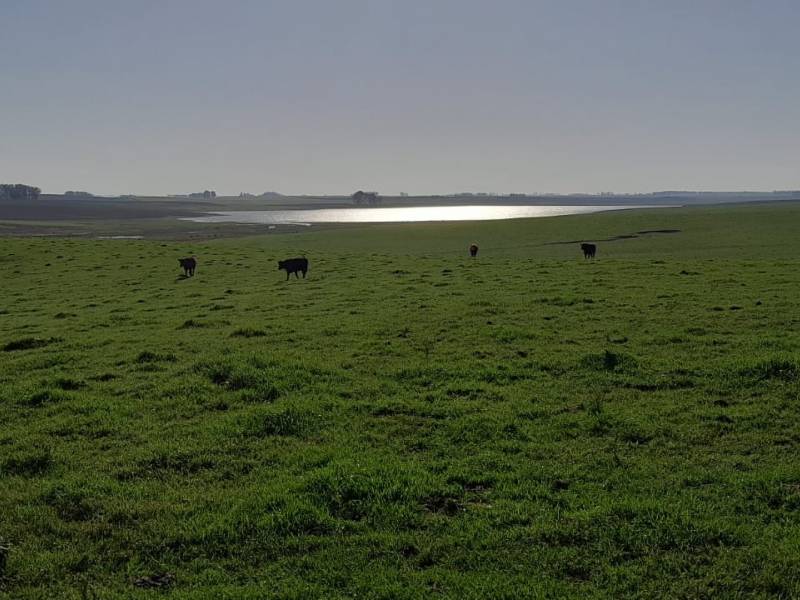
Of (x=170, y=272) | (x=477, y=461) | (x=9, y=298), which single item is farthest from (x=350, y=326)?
(x=170, y=272)

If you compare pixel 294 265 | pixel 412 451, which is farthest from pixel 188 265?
pixel 412 451

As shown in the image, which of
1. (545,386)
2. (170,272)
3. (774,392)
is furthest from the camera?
(170,272)

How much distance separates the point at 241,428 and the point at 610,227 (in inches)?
2798

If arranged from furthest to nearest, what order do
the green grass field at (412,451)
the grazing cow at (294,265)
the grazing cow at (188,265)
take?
the grazing cow at (188,265), the grazing cow at (294,265), the green grass field at (412,451)

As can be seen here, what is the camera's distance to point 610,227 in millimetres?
75438

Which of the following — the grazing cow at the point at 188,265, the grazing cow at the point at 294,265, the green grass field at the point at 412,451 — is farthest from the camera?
the grazing cow at the point at 188,265

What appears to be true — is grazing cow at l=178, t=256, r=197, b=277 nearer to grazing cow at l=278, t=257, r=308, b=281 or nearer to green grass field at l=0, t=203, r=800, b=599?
grazing cow at l=278, t=257, r=308, b=281

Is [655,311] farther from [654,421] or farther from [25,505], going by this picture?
[25,505]

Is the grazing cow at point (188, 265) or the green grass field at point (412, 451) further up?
the grazing cow at point (188, 265)

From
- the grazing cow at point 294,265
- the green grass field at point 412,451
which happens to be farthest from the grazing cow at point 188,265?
the green grass field at point 412,451

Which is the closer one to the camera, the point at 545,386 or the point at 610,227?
the point at 545,386

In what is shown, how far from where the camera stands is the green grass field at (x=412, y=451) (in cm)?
703

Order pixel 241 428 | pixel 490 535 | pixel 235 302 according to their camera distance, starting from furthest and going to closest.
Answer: pixel 235 302 < pixel 241 428 < pixel 490 535

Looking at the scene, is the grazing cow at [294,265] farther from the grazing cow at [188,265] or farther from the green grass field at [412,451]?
the green grass field at [412,451]
